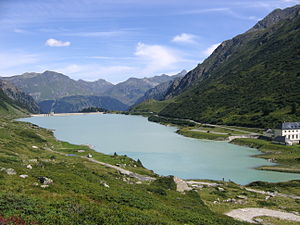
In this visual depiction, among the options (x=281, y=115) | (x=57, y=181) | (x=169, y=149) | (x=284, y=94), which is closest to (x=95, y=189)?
(x=57, y=181)

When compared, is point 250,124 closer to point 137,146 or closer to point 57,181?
point 137,146

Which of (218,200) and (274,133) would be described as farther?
(274,133)

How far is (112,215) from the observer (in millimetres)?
20328

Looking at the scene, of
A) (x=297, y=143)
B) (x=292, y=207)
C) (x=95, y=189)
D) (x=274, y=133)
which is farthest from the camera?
(x=274, y=133)

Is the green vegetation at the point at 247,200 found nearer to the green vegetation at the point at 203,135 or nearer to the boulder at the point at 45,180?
the boulder at the point at 45,180

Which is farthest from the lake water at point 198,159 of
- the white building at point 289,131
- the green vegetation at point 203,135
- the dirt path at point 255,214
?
the dirt path at point 255,214

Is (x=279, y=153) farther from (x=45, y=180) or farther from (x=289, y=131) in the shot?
(x=45, y=180)

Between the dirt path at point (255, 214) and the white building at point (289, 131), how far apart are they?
86.4m

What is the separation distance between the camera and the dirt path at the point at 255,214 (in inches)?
1443

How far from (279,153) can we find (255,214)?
71918 mm

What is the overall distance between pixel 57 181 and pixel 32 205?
32.3 feet

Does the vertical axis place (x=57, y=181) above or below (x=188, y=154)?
above

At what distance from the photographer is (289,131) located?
395ft

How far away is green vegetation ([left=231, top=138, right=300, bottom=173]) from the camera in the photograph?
84.6 metres
